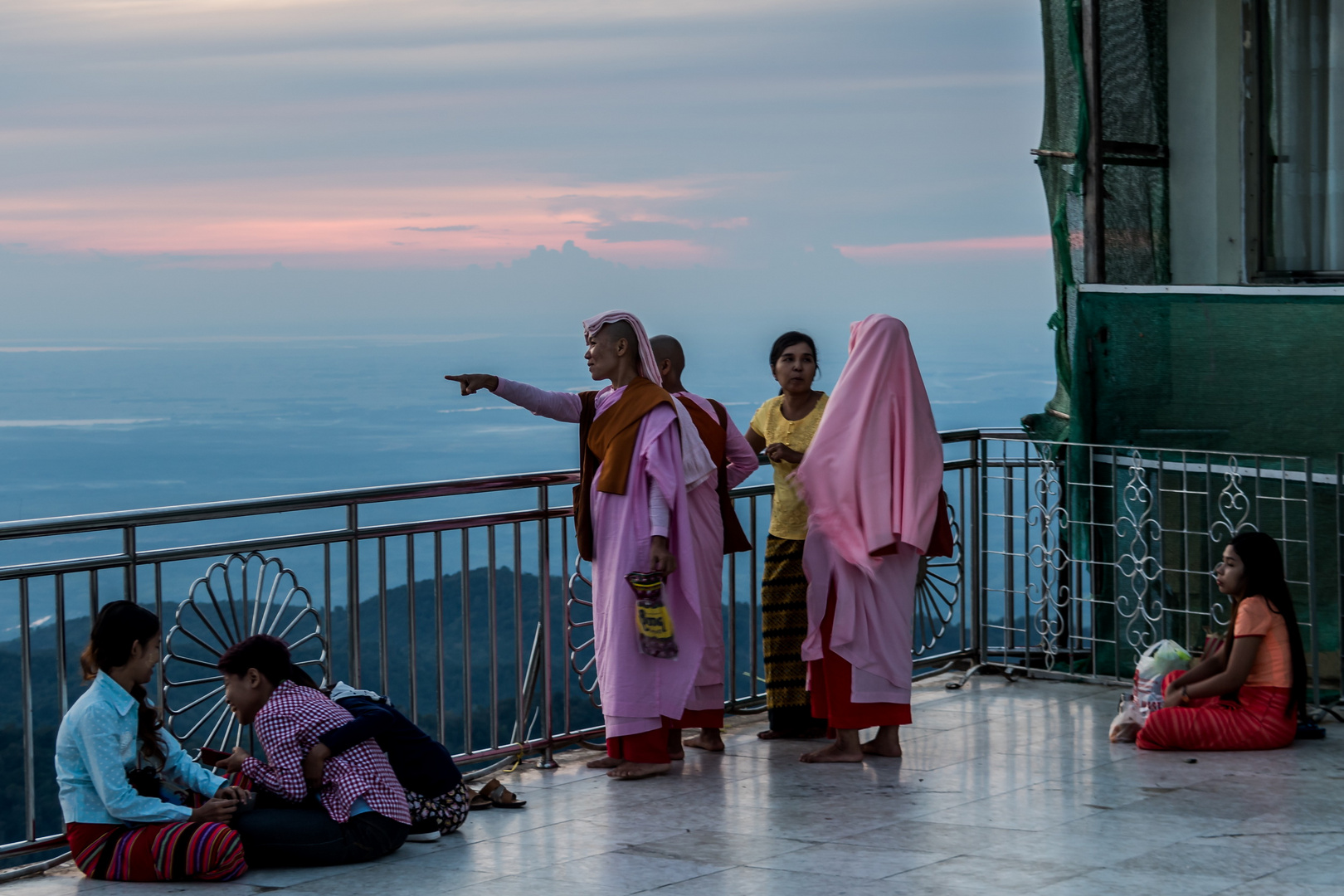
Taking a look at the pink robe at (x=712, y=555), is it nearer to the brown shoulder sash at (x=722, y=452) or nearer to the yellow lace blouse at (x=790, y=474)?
the brown shoulder sash at (x=722, y=452)

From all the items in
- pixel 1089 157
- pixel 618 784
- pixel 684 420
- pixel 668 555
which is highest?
pixel 1089 157

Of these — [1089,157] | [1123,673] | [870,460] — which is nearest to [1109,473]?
[1123,673]

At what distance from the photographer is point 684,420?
17.9 feet

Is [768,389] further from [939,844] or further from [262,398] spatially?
[262,398]

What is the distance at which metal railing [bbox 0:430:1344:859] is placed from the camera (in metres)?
4.56

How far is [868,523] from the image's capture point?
217 inches

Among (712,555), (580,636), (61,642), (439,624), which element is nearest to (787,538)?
(712,555)

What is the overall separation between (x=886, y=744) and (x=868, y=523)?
2.83ft

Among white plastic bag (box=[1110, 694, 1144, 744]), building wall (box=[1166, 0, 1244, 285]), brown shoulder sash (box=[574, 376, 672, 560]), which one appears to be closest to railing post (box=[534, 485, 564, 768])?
brown shoulder sash (box=[574, 376, 672, 560])

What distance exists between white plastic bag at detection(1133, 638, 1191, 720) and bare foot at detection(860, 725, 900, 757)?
0.95 metres

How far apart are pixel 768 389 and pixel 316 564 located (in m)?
1.98

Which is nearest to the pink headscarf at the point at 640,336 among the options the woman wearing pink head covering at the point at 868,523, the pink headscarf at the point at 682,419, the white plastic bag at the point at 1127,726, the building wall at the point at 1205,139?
the pink headscarf at the point at 682,419

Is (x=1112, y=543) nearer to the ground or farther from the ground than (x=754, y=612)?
farther from the ground

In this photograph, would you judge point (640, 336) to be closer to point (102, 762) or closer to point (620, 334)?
point (620, 334)
